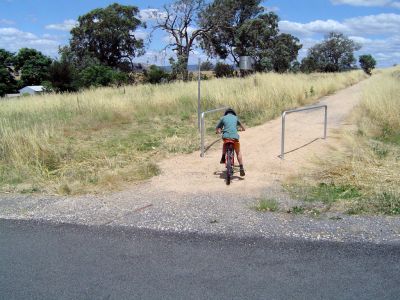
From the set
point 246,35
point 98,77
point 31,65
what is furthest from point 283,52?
point 31,65

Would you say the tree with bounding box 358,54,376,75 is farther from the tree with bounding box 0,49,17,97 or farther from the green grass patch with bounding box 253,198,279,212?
the green grass patch with bounding box 253,198,279,212

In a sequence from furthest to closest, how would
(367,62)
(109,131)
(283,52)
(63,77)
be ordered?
(367,62) → (283,52) → (63,77) → (109,131)

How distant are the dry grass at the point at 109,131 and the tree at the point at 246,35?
1861 centimetres

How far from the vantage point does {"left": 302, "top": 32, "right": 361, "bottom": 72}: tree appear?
59972 mm

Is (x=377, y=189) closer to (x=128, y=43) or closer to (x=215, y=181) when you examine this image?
(x=215, y=181)

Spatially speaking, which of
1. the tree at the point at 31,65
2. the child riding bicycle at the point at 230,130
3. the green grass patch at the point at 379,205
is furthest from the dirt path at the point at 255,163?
the tree at the point at 31,65

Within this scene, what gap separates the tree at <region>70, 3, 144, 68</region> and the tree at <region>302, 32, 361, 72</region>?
85.8 ft

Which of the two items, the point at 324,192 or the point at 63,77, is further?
the point at 63,77

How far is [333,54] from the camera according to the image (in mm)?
60906

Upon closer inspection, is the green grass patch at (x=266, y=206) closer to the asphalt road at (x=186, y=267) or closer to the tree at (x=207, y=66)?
the asphalt road at (x=186, y=267)

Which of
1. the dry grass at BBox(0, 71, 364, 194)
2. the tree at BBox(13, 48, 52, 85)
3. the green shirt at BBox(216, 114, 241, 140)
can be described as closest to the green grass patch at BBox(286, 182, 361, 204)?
the green shirt at BBox(216, 114, 241, 140)

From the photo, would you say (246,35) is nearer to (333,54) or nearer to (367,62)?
(333,54)

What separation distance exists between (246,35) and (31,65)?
81.6ft

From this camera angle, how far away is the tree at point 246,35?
40.3 metres
